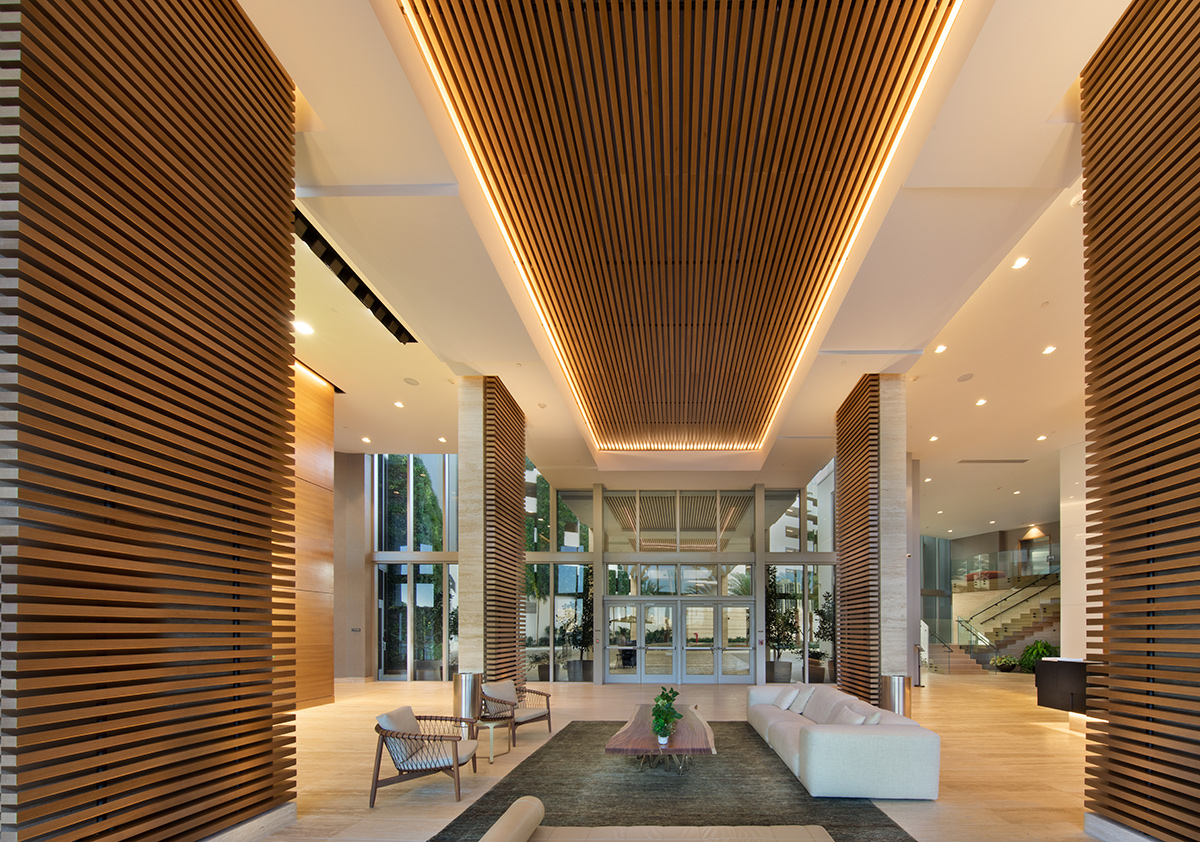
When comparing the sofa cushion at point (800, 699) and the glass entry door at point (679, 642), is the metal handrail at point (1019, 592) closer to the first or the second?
the glass entry door at point (679, 642)

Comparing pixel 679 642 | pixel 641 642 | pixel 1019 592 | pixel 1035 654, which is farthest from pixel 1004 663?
pixel 641 642

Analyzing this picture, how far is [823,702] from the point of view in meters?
8.62

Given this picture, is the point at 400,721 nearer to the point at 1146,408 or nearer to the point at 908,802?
the point at 908,802

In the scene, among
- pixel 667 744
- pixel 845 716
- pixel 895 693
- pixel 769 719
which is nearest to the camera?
pixel 845 716

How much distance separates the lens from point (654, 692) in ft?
54.3

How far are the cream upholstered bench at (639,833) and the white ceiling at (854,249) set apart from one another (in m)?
3.92

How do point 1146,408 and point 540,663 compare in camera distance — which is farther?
point 540,663

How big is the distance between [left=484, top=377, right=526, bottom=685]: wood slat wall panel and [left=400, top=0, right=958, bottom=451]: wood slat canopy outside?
208 centimetres

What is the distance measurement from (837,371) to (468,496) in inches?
194

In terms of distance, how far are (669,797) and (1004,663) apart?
21.9m

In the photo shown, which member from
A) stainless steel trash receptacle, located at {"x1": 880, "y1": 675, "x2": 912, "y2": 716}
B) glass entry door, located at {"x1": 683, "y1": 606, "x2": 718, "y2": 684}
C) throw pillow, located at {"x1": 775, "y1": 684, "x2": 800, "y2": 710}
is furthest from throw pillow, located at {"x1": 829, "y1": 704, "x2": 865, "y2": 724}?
glass entry door, located at {"x1": 683, "y1": 606, "x2": 718, "y2": 684}

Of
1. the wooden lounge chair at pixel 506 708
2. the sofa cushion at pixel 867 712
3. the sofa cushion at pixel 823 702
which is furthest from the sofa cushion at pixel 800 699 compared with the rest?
the wooden lounge chair at pixel 506 708

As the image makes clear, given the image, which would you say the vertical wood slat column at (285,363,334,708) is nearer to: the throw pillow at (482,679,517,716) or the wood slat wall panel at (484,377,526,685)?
the wood slat wall panel at (484,377,526,685)

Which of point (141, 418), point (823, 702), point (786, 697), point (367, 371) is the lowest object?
point (786, 697)
